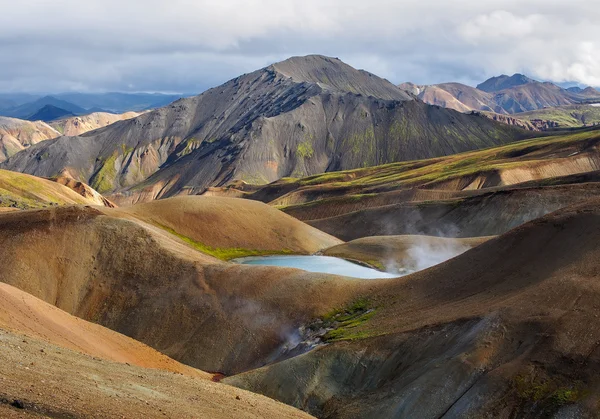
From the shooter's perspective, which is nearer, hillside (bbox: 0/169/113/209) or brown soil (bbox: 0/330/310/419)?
brown soil (bbox: 0/330/310/419)

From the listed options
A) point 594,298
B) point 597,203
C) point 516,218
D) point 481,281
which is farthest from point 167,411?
point 516,218

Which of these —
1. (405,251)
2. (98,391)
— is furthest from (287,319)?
(405,251)

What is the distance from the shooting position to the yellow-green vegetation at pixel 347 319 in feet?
200

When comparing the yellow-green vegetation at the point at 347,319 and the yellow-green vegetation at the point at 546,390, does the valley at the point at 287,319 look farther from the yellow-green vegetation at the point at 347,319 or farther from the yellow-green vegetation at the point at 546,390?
the yellow-green vegetation at the point at 347,319

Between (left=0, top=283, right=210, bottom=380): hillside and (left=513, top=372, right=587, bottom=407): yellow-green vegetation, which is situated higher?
(left=513, top=372, right=587, bottom=407): yellow-green vegetation

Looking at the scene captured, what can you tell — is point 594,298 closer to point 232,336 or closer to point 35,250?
point 232,336

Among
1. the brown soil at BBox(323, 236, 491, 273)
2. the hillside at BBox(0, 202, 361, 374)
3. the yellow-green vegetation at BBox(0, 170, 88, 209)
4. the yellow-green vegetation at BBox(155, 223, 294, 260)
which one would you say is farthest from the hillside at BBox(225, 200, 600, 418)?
the yellow-green vegetation at BBox(0, 170, 88, 209)

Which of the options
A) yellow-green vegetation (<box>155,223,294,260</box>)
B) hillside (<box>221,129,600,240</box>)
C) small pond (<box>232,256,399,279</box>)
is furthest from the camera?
hillside (<box>221,129,600,240</box>)

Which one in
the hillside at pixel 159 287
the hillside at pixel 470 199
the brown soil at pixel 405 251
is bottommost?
the hillside at pixel 159 287

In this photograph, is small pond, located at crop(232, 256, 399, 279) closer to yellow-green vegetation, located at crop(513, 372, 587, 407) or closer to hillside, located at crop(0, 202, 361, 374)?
hillside, located at crop(0, 202, 361, 374)

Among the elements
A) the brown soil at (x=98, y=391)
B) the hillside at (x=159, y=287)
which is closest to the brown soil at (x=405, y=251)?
the hillside at (x=159, y=287)

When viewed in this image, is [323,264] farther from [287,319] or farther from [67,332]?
[67,332]

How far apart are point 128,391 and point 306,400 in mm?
21475

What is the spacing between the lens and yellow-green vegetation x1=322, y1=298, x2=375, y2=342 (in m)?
60.9
